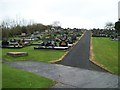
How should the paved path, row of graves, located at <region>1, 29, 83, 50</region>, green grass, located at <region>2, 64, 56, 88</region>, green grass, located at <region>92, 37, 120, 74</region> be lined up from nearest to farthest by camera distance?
green grass, located at <region>2, 64, 56, 88</region>
the paved path
green grass, located at <region>92, 37, 120, 74</region>
row of graves, located at <region>1, 29, 83, 50</region>

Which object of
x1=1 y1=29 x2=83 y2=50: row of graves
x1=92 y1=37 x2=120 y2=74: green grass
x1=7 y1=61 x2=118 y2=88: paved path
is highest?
x1=1 y1=29 x2=83 y2=50: row of graves

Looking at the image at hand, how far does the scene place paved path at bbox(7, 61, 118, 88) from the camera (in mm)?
14258

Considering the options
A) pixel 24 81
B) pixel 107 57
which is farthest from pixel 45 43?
pixel 24 81

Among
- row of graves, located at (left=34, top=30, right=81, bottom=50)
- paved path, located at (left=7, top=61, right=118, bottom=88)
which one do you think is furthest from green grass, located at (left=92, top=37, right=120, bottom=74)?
row of graves, located at (left=34, top=30, right=81, bottom=50)

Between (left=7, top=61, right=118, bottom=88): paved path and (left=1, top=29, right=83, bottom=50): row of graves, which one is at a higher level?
(left=1, top=29, right=83, bottom=50): row of graves

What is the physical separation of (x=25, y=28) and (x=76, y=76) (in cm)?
5846

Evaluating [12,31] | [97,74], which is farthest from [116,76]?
[12,31]

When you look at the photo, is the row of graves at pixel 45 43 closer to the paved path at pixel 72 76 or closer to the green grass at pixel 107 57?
the green grass at pixel 107 57

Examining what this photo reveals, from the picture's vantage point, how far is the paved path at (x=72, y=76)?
14.3 meters

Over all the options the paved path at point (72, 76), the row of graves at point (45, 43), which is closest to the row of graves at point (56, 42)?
the row of graves at point (45, 43)

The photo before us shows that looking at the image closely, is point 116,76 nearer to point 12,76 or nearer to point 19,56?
point 12,76

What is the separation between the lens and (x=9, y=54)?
26.2 metres

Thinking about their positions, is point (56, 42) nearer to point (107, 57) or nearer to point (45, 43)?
point (45, 43)

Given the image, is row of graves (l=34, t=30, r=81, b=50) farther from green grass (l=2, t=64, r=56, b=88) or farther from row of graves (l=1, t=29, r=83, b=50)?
green grass (l=2, t=64, r=56, b=88)
